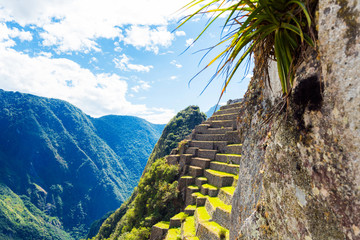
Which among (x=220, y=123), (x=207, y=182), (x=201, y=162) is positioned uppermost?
(x=220, y=123)

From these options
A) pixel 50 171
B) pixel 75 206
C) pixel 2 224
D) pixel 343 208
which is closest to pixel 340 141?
pixel 343 208

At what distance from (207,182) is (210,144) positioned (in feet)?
13.4

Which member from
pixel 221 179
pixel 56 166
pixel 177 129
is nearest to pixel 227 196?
pixel 221 179

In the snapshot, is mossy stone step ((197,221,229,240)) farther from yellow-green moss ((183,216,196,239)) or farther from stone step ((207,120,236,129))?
stone step ((207,120,236,129))

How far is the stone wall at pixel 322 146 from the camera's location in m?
0.93

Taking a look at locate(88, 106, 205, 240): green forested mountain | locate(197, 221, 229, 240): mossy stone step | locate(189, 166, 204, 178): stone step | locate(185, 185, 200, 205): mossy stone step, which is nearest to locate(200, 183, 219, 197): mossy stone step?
locate(185, 185, 200, 205): mossy stone step

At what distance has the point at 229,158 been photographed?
13422mm

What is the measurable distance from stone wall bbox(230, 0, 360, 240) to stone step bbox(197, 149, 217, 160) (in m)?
14.8

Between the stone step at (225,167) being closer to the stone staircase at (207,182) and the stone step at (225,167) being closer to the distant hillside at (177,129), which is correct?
the stone staircase at (207,182)

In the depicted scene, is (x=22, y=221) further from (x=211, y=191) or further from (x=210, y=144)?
(x=211, y=191)

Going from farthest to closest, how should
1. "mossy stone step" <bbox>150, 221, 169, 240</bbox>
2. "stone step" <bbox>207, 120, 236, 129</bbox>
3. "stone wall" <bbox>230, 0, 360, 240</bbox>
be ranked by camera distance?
"stone step" <bbox>207, 120, 236, 129</bbox>, "mossy stone step" <bbox>150, 221, 169, 240</bbox>, "stone wall" <bbox>230, 0, 360, 240</bbox>

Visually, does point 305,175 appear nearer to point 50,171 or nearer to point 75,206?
point 75,206

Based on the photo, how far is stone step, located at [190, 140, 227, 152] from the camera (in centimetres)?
1619

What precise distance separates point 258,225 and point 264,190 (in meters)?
0.29
